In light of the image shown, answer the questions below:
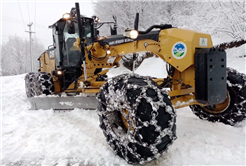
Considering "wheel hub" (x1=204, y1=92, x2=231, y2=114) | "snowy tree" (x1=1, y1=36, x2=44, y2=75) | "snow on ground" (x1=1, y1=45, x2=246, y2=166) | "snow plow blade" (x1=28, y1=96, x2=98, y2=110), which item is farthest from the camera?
"snowy tree" (x1=1, y1=36, x2=44, y2=75)

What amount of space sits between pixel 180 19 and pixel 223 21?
3.27 m

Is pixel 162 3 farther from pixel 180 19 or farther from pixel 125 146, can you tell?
pixel 125 146

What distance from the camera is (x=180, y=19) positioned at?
1215 centimetres

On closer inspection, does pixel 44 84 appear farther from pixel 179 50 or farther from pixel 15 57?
pixel 15 57

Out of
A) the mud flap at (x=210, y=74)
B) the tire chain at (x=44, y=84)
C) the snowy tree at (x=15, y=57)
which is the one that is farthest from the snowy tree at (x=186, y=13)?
the snowy tree at (x=15, y=57)

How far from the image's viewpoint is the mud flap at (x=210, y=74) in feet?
7.77

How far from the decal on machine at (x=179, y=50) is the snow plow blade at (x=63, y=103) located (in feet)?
7.81

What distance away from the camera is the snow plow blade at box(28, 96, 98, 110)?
14.6 feet

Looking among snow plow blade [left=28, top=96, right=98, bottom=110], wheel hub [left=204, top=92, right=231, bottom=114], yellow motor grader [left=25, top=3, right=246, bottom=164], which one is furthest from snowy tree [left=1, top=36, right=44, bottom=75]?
wheel hub [left=204, top=92, right=231, bottom=114]

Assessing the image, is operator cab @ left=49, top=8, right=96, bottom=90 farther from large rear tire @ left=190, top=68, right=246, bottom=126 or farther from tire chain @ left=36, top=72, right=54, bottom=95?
large rear tire @ left=190, top=68, right=246, bottom=126

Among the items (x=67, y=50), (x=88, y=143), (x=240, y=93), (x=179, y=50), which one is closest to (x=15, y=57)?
(x=67, y=50)

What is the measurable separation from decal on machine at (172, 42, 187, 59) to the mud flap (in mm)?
174

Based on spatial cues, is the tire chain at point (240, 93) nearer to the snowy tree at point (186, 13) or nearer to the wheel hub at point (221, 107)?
the wheel hub at point (221, 107)

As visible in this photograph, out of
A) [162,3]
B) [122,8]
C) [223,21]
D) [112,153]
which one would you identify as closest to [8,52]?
[122,8]
